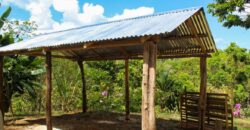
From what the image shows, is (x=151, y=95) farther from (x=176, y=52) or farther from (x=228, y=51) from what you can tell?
(x=228, y=51)

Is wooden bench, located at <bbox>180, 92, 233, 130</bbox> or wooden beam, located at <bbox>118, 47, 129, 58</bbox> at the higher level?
wooden beam, located at <bbox>118, 47, 129, 58</bbox>

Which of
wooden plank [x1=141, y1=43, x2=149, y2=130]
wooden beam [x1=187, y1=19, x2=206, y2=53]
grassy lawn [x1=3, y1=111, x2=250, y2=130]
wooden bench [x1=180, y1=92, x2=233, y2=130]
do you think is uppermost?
wooden beam [x1=187, y1=19, x2=206, y2=53]

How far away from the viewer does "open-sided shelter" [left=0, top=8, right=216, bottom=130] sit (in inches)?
233

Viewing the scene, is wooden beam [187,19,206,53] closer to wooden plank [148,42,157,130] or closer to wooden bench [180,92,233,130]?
wooden bench [180,92,233,130]

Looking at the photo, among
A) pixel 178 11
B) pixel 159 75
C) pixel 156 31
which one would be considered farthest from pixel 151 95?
pixel 159 75

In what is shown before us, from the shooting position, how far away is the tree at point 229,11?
9.60 metres

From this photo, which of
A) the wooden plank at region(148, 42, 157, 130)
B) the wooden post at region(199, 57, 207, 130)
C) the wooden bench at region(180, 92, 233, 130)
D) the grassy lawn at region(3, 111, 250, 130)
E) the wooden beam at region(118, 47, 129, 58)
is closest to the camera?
the wooden plank at region(148, 42, 157, 130)

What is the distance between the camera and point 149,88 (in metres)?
5.92

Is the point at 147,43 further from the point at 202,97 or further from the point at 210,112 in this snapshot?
the point at 210,112

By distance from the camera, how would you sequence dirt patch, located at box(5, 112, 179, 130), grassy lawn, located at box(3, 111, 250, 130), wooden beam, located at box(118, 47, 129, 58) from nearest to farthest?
1. dirt patch, located at box(5, 112, 179, 130)
2. grassy lawn, located at box(3, 111, 250, 130)
3. wooden beam, located at box(118, 47, 129, 58)

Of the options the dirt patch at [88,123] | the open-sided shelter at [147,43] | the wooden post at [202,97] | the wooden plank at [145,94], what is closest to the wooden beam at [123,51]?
the open-sided shelter at [147,43]

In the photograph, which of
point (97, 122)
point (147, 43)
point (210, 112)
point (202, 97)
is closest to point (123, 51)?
point (97, 122)

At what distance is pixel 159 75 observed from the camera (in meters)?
15.0

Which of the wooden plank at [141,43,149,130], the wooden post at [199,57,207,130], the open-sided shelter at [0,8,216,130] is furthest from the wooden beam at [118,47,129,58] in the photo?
the wooden plank at [141,43,149,130]
